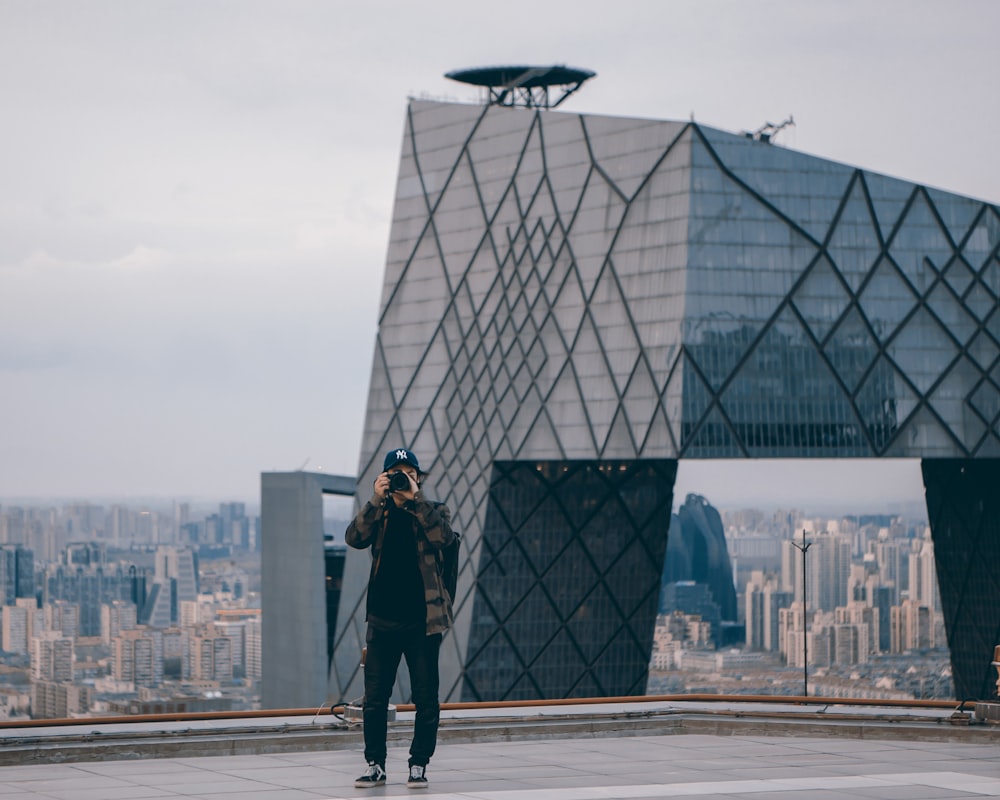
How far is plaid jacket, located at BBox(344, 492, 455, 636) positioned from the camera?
15.2m

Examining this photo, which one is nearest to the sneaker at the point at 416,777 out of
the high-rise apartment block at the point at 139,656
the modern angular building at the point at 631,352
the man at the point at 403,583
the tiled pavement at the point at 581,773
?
the tiled pavement at the point at 581,773

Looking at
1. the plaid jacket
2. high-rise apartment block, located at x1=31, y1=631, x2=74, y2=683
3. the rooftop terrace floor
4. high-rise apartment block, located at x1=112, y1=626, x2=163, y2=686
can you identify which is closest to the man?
the plaid jacket

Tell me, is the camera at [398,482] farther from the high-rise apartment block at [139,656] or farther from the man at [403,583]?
the high-rise apartment block at [139,656]

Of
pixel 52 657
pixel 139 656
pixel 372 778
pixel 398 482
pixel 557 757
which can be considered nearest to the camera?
pixel 372 778

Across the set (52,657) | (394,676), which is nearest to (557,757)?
(394,676)

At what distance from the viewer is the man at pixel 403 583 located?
15258 millimetres

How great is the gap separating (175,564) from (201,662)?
1736cm

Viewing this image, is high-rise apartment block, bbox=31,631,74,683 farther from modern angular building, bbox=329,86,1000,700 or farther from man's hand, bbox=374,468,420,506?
man's hand, bbox=374,468,420,506

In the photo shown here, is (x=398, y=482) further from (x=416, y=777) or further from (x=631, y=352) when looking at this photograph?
(x=631, y=352)

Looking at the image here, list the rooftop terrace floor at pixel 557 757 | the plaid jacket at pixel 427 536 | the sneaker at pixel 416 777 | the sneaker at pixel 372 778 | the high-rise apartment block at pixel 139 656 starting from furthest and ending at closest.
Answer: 1. the high-rise apartment block at pixel 139 656
2. the plaid jacket at pixel 427 536
3. the sneaker at pixel 416 777
4. the sneaker at pixel 372 778
5. the rooftop terrace floor at pixel 557 757

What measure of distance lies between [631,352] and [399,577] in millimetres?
54493

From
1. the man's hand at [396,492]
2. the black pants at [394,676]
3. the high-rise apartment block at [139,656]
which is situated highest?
the man's hand at [396,492]

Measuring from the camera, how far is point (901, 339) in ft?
230

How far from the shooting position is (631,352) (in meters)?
69.4
